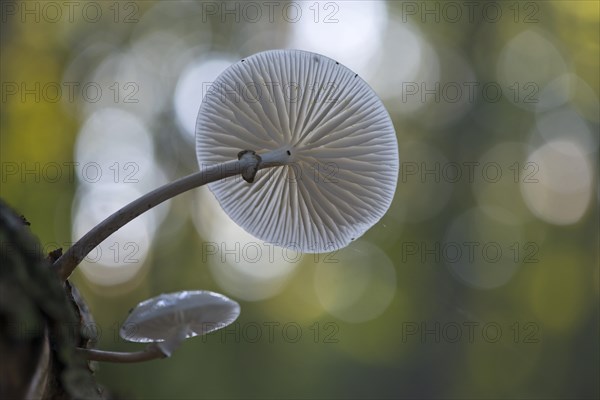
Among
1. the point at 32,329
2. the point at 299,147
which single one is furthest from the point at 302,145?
the point at 32,329

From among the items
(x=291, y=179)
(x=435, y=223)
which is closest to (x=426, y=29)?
(x=435, y=223)

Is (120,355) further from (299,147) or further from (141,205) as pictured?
(299,147)

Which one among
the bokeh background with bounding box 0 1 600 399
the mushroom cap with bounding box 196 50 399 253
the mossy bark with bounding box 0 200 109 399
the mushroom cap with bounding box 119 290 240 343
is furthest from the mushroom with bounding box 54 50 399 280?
the bokeh background with bounding box 0 1 600 399

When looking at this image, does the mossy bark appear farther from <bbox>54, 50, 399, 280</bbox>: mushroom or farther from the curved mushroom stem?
<bbox>54, 50, 399, 280</bbox>: mushroom

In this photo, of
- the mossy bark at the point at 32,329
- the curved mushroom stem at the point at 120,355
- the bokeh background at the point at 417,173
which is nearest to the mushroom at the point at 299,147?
the curved mushroom stem at the point at 120,355

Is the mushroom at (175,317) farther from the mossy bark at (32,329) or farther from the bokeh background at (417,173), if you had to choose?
the bokeh background at (417,173)

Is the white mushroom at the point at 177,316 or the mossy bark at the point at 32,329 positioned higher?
the mossy bark at the point at 32,329

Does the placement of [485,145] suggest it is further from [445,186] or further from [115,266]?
[115,266]
